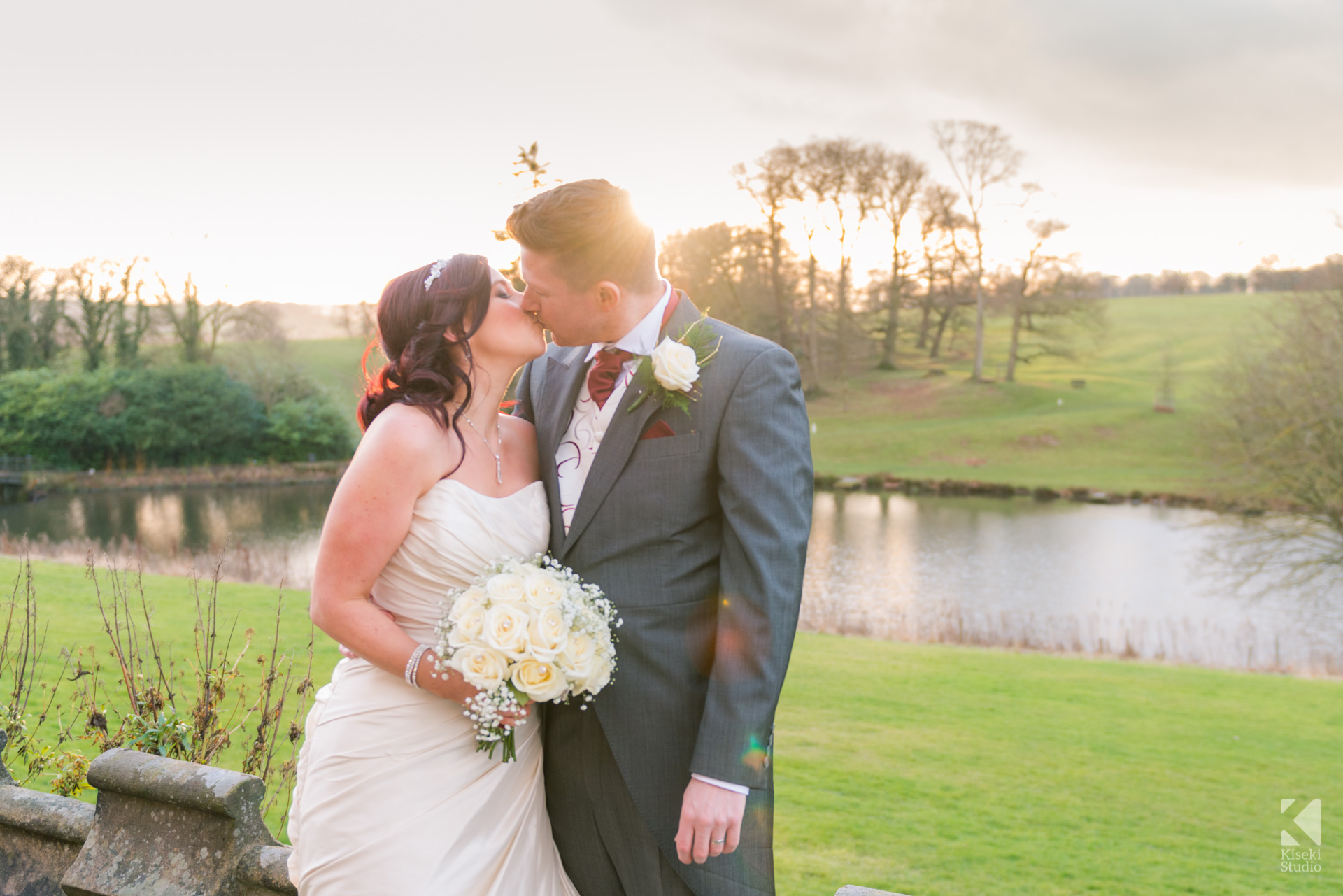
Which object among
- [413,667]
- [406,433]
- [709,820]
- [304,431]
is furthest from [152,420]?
[709,820]

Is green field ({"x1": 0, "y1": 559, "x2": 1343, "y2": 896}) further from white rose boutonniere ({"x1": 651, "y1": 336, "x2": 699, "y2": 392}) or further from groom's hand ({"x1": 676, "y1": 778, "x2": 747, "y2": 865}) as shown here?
white rose boutonniere ({"x1": 651, "y1": 336, "x2": 699, "y2": 392})

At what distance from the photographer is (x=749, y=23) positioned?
16.0 metres

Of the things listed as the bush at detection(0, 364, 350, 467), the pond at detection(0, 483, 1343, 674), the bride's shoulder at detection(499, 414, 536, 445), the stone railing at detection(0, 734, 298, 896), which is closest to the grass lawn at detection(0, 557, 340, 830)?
the pond at detection(0, 483, 1343, 674)

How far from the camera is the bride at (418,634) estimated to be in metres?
2.21

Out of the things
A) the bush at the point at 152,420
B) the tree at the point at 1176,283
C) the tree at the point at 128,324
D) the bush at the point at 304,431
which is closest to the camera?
→ the bush at the point at 152,420

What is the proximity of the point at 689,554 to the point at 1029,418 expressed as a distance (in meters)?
42.4

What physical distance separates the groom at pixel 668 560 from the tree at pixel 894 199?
3898 centimetres

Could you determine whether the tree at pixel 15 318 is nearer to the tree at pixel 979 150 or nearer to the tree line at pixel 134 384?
the tree line at pixel 134 384

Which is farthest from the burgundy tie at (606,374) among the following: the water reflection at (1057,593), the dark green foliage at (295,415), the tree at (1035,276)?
the tree at (1035,276)

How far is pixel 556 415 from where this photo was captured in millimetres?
2576

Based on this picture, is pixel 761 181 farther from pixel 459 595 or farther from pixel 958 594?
pixel 459 595

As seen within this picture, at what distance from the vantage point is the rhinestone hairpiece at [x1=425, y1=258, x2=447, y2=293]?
2494 millimetres

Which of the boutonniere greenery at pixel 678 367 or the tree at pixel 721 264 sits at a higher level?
the tree at pixel 721 264

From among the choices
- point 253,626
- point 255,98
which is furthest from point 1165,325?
point 253,626
